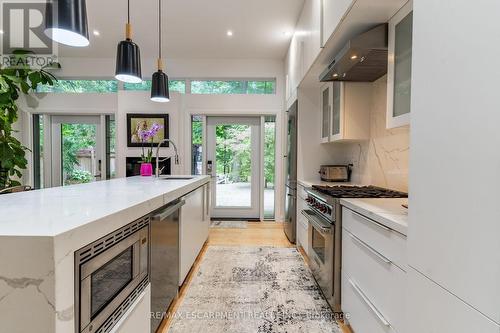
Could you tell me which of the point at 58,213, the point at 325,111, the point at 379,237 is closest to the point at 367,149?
the point at 325,111

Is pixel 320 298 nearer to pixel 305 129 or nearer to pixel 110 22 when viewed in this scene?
pixel 305 129

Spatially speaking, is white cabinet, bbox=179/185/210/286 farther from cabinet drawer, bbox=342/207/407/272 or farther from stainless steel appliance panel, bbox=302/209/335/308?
cabinet drawer, bbox=342/207/407/272

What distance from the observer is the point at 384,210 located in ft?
4.42

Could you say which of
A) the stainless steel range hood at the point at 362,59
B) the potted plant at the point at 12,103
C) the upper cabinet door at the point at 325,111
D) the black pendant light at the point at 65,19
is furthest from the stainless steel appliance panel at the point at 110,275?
the potted plant at the point at 12,103

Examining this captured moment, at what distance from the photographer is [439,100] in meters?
A: 0.83

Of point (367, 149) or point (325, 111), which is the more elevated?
point (325, 111)

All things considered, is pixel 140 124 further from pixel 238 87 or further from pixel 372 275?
pixel 372 275

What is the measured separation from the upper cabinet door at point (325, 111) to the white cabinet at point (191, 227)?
159cm

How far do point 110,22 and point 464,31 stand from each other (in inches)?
159

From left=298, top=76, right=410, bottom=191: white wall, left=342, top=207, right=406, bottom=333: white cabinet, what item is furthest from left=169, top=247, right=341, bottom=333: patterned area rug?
left=298, top=76, right=410, bottom=191: white wall

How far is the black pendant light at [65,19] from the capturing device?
129 centimetres

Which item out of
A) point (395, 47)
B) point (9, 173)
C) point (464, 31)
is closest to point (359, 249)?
point (464, 31)

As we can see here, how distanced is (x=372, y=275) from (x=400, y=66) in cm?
123

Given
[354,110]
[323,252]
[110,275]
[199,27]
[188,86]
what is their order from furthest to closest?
[188,86] < [199,27] < [354,110] < [323,252] < [110,275]
